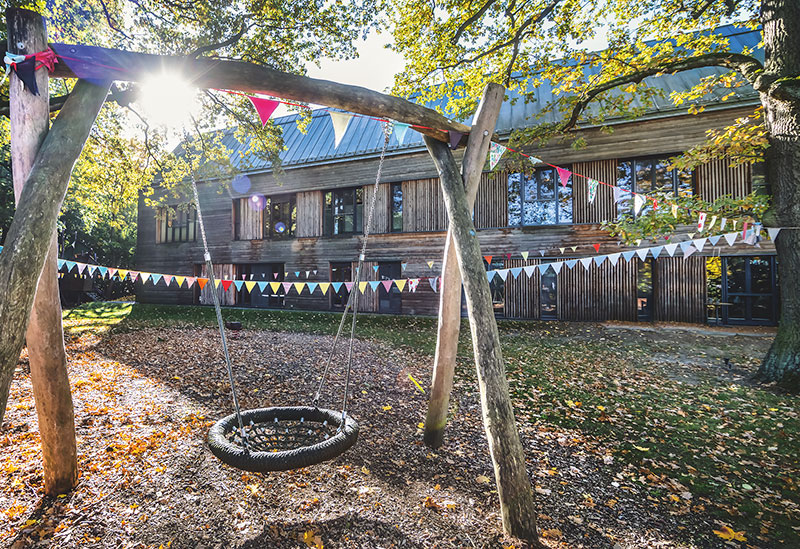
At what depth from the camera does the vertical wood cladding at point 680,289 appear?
11820 millimetres

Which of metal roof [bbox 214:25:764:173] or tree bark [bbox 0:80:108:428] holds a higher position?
metal roof [bbox 214:25:764:173]

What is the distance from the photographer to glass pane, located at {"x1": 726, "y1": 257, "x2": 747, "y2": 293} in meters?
11.9

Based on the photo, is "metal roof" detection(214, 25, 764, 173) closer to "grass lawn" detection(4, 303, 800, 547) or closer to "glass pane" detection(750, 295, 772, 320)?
"glass pane" detection(750, 295, 772, 320)

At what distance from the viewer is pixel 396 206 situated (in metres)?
15.6

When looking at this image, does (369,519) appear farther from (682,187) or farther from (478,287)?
(682,187)

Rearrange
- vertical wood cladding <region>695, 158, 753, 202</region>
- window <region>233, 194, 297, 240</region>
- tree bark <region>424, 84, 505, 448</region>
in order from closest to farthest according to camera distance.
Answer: tree bark <region>424, 84, 505, 448</region> < vertical wood cladding <region>695, 158, 753, 202</region> < window <region>233, 194, 297, 240</region>

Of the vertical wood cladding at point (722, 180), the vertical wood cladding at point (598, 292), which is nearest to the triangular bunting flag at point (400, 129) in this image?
the vertical wood cladding at point (598, 292)

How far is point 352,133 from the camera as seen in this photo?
16734mm

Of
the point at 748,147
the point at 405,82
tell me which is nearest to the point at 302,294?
the point at 405,82

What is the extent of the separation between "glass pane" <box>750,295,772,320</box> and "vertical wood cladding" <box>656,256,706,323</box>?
185 cm

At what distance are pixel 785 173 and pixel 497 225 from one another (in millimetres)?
8631

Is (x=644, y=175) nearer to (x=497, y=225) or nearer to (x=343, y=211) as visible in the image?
(x=497, y=225)

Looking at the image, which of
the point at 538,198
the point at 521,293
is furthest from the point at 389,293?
the point at 538,198

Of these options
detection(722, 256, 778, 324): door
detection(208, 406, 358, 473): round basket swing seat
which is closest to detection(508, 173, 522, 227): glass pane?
detection(722, 256, 778, 324): door
